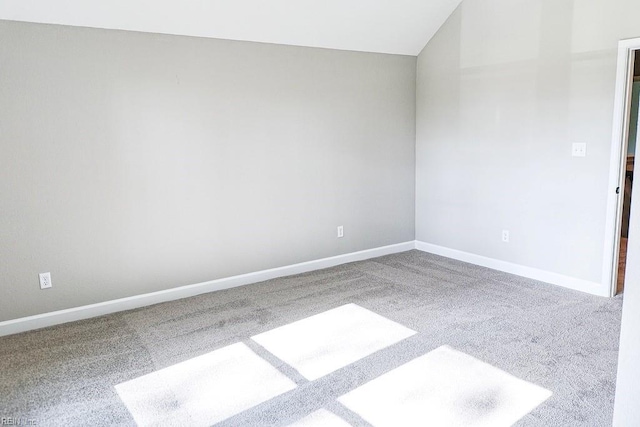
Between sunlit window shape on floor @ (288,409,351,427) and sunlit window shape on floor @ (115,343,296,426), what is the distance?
264 millimetres

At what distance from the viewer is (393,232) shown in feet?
16.7

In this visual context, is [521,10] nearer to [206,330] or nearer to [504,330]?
[504,330]

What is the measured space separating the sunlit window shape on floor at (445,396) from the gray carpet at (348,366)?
2.6 inches

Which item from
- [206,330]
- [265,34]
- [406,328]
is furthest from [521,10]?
[206,330]

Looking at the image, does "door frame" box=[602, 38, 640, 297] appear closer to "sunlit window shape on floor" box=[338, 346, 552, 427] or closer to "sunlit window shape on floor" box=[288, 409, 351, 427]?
"sunlit window shape on floor" box=[338, 346, 552, 427]

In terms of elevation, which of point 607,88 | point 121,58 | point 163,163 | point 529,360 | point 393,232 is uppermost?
point 121,58

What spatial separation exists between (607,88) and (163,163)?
136 inches

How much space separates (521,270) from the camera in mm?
4215

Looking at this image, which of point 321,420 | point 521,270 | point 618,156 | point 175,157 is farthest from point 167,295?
point 618,156

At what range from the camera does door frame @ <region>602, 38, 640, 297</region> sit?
3.35 metres

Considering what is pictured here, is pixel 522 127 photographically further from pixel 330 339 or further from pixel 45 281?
pixel 45 281

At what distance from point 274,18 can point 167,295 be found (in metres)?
2.41

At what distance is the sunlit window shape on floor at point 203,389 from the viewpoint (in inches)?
87.2

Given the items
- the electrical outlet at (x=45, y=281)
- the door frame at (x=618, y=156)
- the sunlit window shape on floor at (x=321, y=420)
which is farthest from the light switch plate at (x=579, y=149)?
the electrical outlet at (x=45, y=281)
